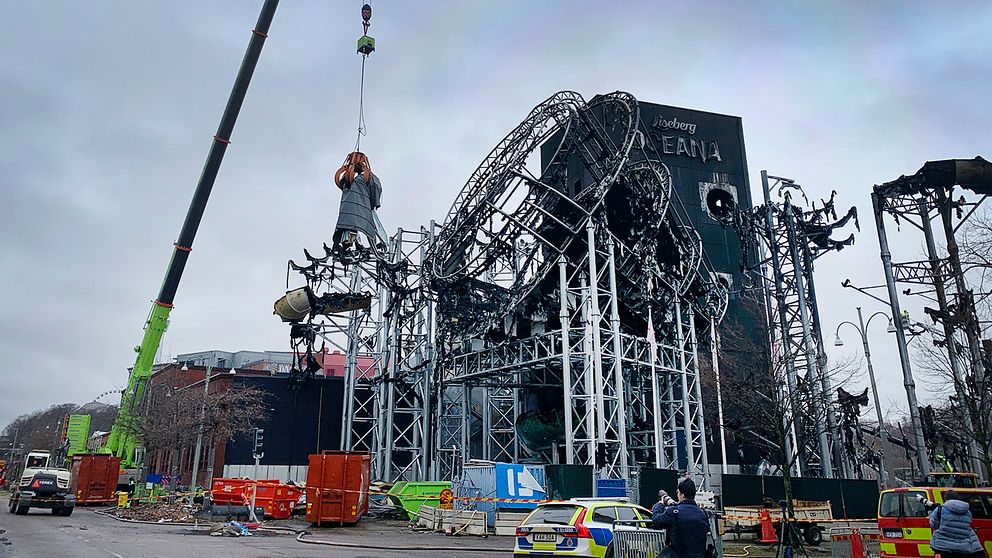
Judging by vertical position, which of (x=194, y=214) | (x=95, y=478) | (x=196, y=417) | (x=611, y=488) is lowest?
(x=611, y=488)

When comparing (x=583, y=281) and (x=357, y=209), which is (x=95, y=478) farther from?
(x=583, y=281)

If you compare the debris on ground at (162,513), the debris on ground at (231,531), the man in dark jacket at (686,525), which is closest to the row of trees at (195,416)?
the debris on ground at (162,513)

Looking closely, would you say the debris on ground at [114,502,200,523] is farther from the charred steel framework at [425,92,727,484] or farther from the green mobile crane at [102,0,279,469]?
the charred steel framework at [425,92,727,484]

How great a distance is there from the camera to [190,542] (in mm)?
18609

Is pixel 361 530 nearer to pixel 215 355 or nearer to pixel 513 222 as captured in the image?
pixel 513 222

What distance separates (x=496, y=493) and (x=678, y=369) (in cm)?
1271

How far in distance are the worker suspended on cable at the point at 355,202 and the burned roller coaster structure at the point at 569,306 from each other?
104cm

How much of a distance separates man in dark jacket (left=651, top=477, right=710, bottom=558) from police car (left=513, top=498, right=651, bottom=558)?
345cm

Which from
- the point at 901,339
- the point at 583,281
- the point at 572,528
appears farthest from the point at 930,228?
the point at 572,528

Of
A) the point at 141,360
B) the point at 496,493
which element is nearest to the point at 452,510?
the point at 496,493

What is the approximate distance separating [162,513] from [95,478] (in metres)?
11.1

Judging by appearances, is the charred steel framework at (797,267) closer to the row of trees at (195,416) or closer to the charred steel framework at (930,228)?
the charred steel framework at (930,228)

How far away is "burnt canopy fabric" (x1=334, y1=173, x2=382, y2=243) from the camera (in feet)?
129

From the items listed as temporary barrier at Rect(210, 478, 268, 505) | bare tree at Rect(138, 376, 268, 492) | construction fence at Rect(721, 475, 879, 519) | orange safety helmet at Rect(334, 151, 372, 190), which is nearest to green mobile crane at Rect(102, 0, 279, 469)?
bare tree at Rect(138, 376, 268, 492)
